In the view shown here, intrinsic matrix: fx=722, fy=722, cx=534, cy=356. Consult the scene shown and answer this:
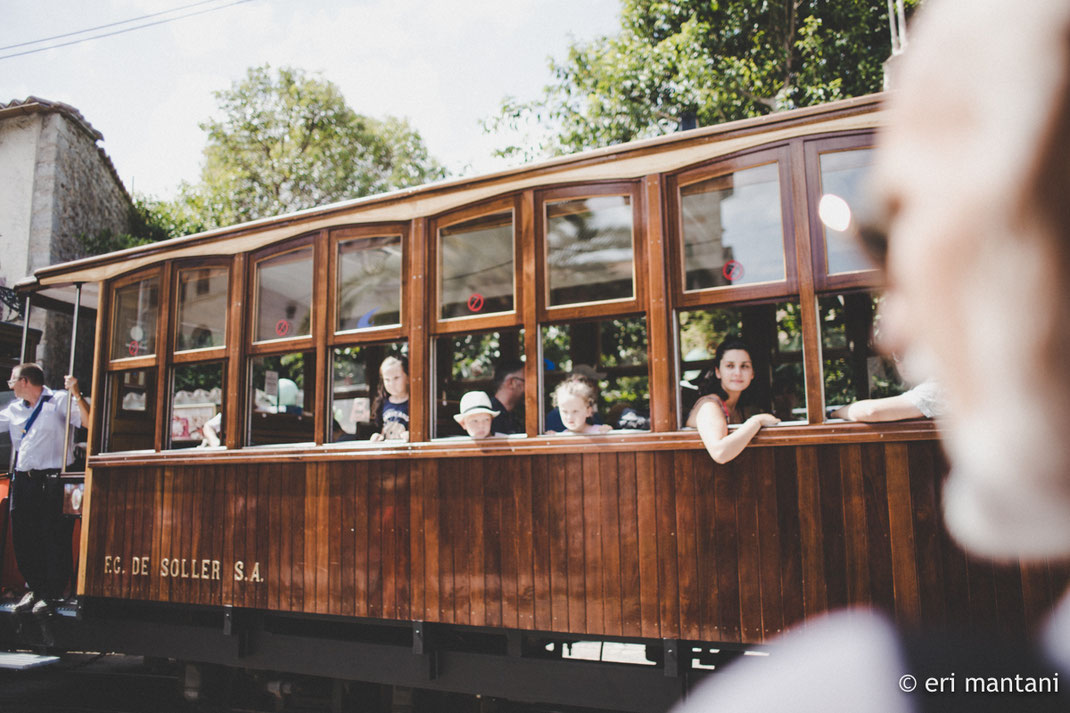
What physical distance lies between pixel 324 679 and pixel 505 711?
4.25 feet

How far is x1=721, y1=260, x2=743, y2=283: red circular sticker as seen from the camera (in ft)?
10.8

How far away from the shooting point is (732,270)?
332 cm

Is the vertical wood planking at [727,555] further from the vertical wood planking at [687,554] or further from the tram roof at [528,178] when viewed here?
the tram roof at [528,178]

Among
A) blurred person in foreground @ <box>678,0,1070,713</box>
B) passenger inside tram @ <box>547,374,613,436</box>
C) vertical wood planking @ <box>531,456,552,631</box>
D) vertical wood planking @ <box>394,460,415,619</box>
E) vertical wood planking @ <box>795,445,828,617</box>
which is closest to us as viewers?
blurred person in foreground @ <box>678,0,1070,713</box>

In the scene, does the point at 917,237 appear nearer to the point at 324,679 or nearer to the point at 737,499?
the point at 737,499

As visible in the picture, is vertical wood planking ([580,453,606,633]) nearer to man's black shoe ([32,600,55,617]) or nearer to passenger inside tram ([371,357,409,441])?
passenger inside tram ([371,357,409,441])

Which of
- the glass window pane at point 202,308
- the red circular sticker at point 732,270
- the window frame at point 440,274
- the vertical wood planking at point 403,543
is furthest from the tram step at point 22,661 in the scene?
the red circular sticker at point 732,270

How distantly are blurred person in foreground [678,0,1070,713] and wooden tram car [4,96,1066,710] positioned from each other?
2.73 metres

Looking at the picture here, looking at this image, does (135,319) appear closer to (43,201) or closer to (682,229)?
(682,229)

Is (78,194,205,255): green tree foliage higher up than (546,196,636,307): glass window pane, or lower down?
higher up

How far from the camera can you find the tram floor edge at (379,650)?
3330 millimetres

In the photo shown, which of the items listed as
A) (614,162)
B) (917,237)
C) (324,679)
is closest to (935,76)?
(917,237)

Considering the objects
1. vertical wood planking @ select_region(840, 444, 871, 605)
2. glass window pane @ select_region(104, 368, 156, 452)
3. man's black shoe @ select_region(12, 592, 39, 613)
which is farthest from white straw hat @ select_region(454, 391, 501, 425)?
man's black shoe @ select_region(12, 592, 39, 613)

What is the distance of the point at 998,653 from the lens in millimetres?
2691
